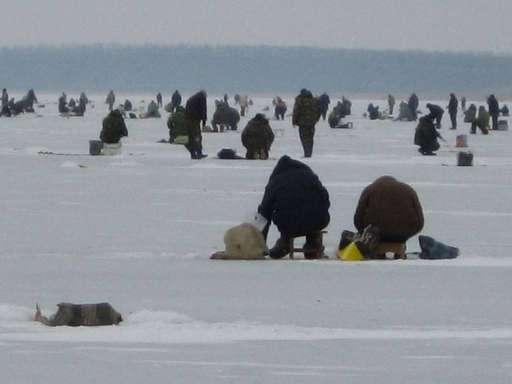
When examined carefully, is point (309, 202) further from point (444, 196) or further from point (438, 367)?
point (444, 196)

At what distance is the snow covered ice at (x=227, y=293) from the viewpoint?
26.2 ft

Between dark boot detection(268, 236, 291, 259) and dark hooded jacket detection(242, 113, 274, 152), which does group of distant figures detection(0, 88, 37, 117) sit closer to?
dark hooded jacket detection(242, 113, 274, 152)

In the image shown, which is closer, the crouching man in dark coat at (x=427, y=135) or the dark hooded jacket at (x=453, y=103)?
the crouching man in dark coat at (x=427, y=135)

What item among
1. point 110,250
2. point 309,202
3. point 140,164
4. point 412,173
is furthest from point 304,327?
point 140,164

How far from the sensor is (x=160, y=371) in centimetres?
776

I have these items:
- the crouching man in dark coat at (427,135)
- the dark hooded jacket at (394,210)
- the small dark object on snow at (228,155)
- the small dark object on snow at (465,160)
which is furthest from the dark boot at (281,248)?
the crouching man in dark coat at (427,135)

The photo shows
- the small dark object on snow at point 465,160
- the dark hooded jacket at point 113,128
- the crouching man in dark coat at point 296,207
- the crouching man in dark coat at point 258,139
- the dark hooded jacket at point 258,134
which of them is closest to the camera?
the crouching man in dark coat at point 296,207

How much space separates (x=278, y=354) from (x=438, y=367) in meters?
0.86

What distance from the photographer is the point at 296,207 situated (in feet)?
44.1

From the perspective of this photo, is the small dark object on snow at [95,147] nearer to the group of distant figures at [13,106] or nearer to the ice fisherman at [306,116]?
the ice fisherman at [306,116]

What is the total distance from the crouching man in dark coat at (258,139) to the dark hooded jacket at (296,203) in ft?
52.6

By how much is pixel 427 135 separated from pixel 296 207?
19.4 metres

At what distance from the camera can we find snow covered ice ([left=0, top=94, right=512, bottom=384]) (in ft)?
26.2

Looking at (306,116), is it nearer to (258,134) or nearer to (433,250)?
(258,134)
